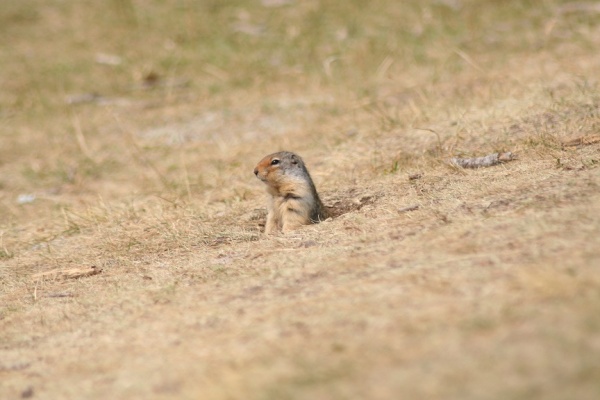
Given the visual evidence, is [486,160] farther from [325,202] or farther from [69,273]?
[69,273]

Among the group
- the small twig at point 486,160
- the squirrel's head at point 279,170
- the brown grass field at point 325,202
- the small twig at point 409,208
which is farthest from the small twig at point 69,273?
the small twig at point 486,160

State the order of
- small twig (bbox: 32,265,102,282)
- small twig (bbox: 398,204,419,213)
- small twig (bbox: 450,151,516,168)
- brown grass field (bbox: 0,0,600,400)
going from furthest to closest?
small twig (bbox: 450,151,516,168)
small twig (bbox: 32,265,102,282)
small twig (bbox: 398,204,419,213)
brown grass field (bbox: 0,0,600,400)

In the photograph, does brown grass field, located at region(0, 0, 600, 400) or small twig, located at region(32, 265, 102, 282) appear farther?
small twig, located at region(32, 265, 102, 282)

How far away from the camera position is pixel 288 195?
18.0ft

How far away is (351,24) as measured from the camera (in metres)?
11.8

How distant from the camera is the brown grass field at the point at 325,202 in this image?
9.88 feet

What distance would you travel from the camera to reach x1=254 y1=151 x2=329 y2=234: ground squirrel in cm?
536

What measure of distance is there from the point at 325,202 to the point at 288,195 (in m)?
0.45

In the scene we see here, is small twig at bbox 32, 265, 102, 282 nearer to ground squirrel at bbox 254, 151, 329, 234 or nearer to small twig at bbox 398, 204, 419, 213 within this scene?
ground squirrel at bbox 254, 151, 329, 234

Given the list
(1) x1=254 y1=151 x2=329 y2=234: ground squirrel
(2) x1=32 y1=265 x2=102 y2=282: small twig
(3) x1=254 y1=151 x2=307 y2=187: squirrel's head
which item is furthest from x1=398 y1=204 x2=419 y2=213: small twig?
(2) x1=32 y1=265 x2=102 y2=282: small twig

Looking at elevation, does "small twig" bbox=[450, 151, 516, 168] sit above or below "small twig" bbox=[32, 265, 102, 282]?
above

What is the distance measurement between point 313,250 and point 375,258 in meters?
0.46

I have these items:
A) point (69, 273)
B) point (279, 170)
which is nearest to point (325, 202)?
point (279, 170)

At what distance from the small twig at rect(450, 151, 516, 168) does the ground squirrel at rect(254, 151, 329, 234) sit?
994 mm
